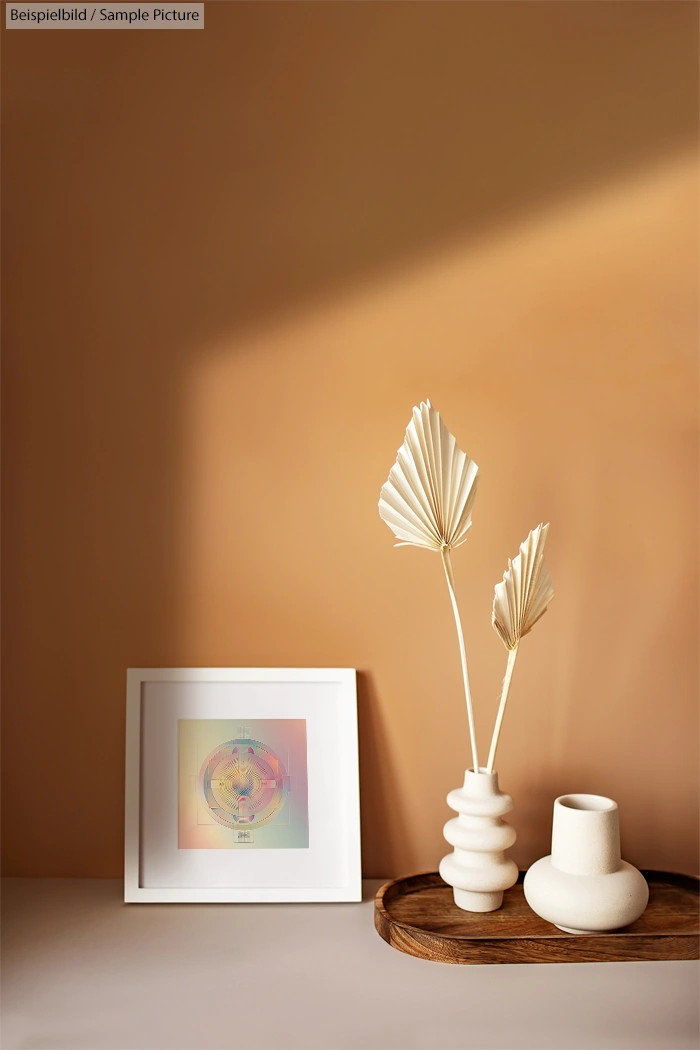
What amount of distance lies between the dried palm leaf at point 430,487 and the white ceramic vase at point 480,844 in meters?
0.06

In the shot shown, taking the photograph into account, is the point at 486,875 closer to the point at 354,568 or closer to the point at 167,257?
the point at 354,568

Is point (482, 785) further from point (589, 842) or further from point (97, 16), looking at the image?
point (97, 16)

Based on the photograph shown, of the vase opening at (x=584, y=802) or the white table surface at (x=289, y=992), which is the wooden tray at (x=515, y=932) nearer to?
the white table surface at (x=289, y=992)

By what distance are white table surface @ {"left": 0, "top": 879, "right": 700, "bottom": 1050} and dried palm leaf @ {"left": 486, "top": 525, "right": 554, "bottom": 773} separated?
258mm

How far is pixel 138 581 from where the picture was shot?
1156mm

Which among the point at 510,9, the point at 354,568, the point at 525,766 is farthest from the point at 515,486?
the point at 510,9

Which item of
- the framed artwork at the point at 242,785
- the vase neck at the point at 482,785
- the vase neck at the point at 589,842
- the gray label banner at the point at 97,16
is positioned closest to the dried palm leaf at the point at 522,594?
the vase neck at the point at 482,785

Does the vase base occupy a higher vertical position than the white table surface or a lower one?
higher

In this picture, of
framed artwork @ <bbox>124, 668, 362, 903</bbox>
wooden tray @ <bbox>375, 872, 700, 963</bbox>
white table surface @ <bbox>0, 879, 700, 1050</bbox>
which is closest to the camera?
white table surface @ <bbox>0, 879, 700, 1050</bbox>

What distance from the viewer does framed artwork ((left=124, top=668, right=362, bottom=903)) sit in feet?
3.59

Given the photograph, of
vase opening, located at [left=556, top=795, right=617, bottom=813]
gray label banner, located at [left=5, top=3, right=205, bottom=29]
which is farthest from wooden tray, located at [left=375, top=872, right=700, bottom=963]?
gray label banner, located at [left=5, top=3, right=205, bottom=29]

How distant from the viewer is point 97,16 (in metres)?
1.16

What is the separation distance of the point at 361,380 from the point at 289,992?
0.77 meters

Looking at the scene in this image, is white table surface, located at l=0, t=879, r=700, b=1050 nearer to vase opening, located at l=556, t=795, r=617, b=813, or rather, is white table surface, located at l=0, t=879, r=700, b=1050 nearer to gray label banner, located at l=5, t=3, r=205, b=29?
vase opening, located at l=556, t=795, r=617, b=813
